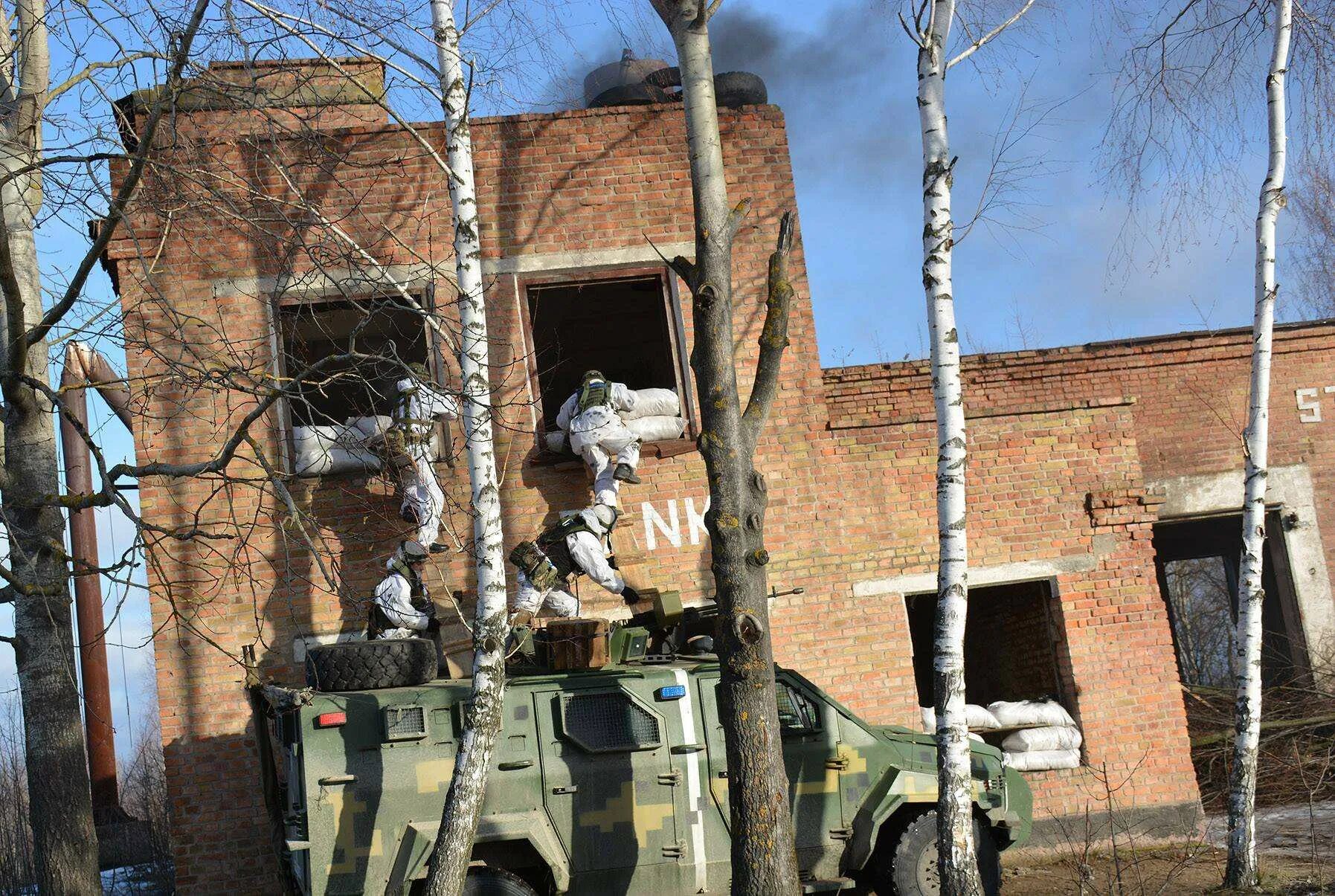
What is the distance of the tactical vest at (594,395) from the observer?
429 inches

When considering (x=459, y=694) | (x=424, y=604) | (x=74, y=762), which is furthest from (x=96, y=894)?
(x=424, y=604)

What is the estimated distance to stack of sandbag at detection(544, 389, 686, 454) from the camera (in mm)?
11289

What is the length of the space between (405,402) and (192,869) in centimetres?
423

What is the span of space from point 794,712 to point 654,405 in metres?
3.78

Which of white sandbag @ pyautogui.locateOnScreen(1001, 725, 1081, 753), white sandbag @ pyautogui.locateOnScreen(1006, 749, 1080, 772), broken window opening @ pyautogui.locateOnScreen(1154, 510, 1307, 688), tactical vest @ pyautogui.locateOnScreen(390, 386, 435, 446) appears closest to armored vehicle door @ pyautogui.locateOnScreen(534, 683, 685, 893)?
tactical vest @ pyautogui.locateOnScreen(390, 386, 435, 446)

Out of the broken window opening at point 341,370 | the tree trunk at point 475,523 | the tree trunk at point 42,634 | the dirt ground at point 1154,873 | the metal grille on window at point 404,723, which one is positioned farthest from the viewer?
the dirt ground at point 1154,873

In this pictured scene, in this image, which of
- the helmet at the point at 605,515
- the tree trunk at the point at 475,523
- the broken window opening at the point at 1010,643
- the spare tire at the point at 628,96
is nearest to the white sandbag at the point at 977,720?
the broken window opening at the point at 1010,643

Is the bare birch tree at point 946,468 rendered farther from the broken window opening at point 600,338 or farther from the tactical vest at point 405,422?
the broken window opening at point 600,338

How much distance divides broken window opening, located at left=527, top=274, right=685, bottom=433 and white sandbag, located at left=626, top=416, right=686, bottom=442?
230cm

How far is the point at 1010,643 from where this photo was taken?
1375cm

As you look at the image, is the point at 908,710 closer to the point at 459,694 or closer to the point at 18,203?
the point at 459,694

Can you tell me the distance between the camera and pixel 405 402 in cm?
976

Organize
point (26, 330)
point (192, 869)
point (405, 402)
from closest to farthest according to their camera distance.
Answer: point (26, 330)
point (405, 402)
point (192, 869)

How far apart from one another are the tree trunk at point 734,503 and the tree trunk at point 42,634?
392cm
